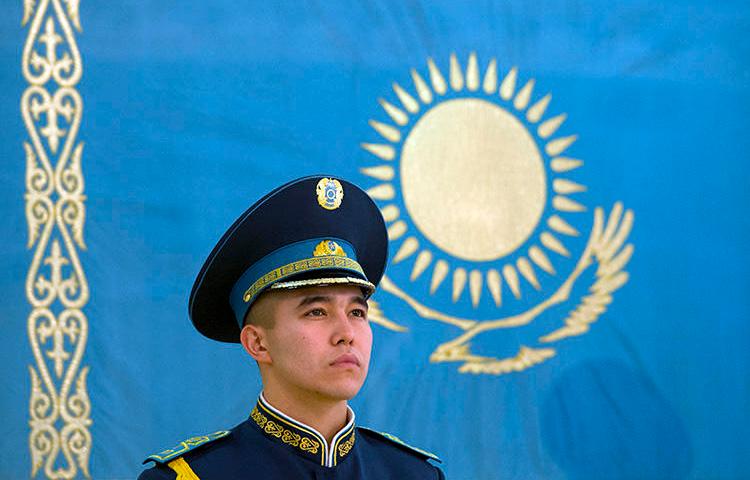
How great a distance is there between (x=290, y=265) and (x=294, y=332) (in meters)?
0.14

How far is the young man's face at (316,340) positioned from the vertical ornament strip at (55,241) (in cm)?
176

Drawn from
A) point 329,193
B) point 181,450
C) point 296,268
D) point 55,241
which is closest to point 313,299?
point 296,268

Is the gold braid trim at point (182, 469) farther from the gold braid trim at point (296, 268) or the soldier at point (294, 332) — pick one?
the gold braid trim at point (296, 268)

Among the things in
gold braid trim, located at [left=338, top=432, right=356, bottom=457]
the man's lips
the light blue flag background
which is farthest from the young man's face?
the light blue flag background

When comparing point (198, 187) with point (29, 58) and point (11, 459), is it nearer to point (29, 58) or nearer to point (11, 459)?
point (29, 58)

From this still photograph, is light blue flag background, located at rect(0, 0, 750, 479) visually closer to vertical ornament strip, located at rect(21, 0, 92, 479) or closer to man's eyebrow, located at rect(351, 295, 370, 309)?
vertical ornament strip, located at rect(21, 0, 92, 479)

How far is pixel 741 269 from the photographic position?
4.11m

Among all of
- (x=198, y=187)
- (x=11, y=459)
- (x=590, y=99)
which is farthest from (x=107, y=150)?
(x=590, y=99)

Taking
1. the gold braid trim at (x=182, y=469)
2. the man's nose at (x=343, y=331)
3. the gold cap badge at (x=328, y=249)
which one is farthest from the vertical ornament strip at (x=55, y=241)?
the man's nose at (x=343, y=331)

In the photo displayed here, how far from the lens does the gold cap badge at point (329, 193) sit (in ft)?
6.98

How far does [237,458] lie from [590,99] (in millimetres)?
2543

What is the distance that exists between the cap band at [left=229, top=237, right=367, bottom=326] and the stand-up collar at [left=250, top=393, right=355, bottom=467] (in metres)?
0.21

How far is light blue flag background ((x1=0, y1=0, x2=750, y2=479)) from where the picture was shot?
3.61 m

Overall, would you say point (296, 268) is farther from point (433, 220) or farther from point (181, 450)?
point (433, 220)
